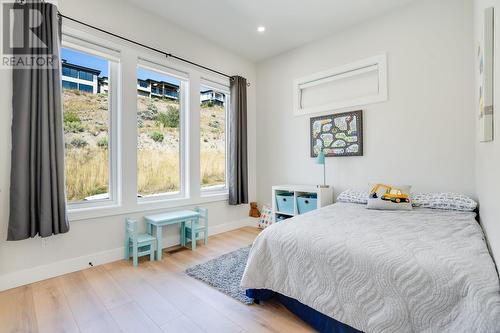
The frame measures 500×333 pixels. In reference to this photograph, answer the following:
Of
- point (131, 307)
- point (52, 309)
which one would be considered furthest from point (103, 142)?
point (131, 307)

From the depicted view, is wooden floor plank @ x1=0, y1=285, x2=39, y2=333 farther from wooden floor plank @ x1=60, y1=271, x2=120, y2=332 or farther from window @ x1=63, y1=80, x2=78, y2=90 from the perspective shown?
window @ x1=63, y1=80, x2=78, y2=90

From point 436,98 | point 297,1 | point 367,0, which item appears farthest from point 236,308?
point 367,0

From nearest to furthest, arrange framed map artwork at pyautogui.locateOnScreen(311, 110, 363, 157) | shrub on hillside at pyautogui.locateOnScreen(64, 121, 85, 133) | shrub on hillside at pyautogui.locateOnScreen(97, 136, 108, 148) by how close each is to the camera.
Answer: shrub on hillside at pyautogui.locateOnScreen(64, 121, 85, 133) → shrub on hillside at pyautogui.locateOnScreen(97, 136, 108, 148) → framed map artwork at pyautogui.locateOnScreen(311, 110, 363, 157)

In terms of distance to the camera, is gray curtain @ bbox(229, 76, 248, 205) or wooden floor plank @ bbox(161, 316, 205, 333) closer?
wooden floor plank @ bbox(161, 316, 205, 333)

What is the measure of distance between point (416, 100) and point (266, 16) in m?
1.99

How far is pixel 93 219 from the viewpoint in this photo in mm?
2555

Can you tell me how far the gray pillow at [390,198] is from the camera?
2.40m

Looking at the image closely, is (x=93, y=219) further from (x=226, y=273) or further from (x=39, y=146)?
(x=226, y=273)

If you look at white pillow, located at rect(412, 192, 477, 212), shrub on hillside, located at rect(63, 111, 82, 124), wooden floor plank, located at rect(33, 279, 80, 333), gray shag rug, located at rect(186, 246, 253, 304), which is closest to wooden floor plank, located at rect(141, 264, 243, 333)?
gray shag rug, located at rect(186, 246, 253, 304)

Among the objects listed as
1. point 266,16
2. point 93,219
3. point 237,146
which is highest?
point 266,16

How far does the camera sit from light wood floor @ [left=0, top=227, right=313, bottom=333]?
1.61 m

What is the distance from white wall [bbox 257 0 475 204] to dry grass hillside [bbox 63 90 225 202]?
57.5 inches

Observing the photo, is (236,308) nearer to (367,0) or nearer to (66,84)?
(66,84)

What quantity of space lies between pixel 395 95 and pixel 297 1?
5.05 ft
